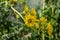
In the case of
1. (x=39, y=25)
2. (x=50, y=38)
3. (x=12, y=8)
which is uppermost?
(x=12, y=8)

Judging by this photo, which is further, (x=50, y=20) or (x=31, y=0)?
(x=31, y=0)

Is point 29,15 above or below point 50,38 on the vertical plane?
above

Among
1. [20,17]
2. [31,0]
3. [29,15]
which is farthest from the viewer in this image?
[31,0]

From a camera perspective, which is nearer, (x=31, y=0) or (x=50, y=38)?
(x=50, y=38)

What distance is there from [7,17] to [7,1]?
160mm

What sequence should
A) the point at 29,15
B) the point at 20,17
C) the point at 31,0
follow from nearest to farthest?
1. the point at 29,15
2. the point at 20,17
3. the point at 31,0

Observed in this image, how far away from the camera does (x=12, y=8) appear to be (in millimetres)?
2330

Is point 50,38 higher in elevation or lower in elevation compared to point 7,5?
lower

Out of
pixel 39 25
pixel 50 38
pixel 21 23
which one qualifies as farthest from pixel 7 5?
pixel 50 38

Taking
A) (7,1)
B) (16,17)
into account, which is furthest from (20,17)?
(7,1)

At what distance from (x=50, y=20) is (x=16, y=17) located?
13.3 inches

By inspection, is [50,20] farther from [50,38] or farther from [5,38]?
[5,38]

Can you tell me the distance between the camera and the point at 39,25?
2268 mm

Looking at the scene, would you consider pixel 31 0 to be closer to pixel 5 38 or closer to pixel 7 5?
pixel 7 5
